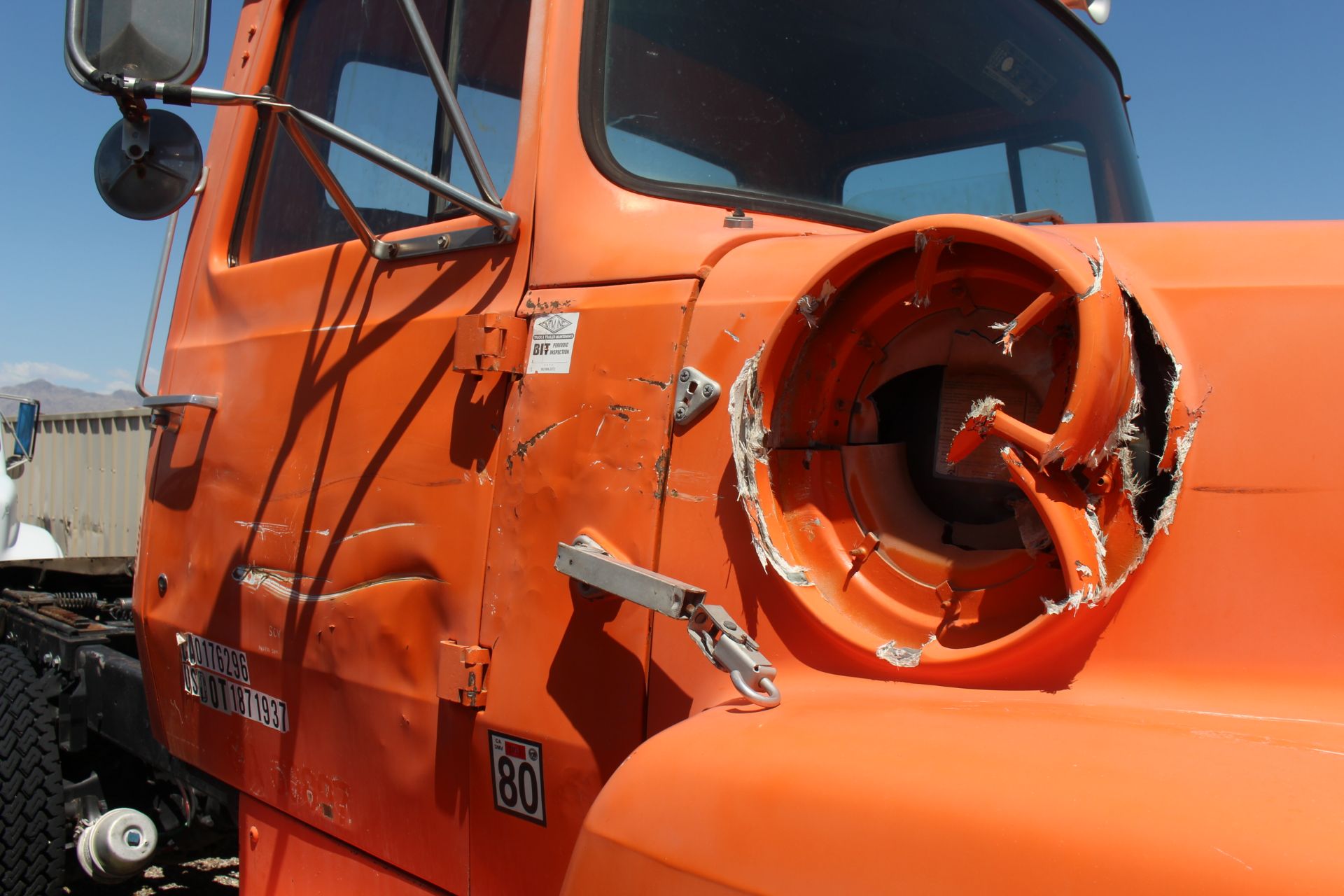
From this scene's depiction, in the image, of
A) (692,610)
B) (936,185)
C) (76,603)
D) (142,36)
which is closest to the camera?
(692,610)

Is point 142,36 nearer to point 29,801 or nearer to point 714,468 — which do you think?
point 714,468

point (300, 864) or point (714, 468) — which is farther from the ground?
point (714, 468)

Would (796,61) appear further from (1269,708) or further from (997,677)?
(1269,708)

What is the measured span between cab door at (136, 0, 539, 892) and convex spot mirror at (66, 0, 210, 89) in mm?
436

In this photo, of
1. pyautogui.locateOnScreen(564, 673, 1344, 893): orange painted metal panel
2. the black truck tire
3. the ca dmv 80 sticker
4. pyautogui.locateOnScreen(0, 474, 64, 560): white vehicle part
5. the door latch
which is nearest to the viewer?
pyautogui.locateOnScreen(564, 673, 1344, 893): orange painted metal panel

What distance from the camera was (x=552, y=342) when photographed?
178cm

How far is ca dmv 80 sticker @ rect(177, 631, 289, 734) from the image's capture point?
2.27 metres

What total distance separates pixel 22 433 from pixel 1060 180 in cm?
605

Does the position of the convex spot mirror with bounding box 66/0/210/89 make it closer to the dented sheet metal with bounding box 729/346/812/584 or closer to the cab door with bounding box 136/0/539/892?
the cab door with bounding box 136/0/539/892

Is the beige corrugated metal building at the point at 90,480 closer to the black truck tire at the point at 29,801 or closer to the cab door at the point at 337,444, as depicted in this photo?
the black truck tire at the point at 29,801

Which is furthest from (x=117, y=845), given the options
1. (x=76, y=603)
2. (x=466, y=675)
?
(x=76, y=603)

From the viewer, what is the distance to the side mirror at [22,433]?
6.18 meters

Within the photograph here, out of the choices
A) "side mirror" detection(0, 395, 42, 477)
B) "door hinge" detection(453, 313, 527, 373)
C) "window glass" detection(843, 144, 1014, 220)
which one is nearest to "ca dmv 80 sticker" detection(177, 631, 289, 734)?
"door hinge" detection(453, 313, 527, 373)

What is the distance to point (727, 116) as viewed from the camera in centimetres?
197
